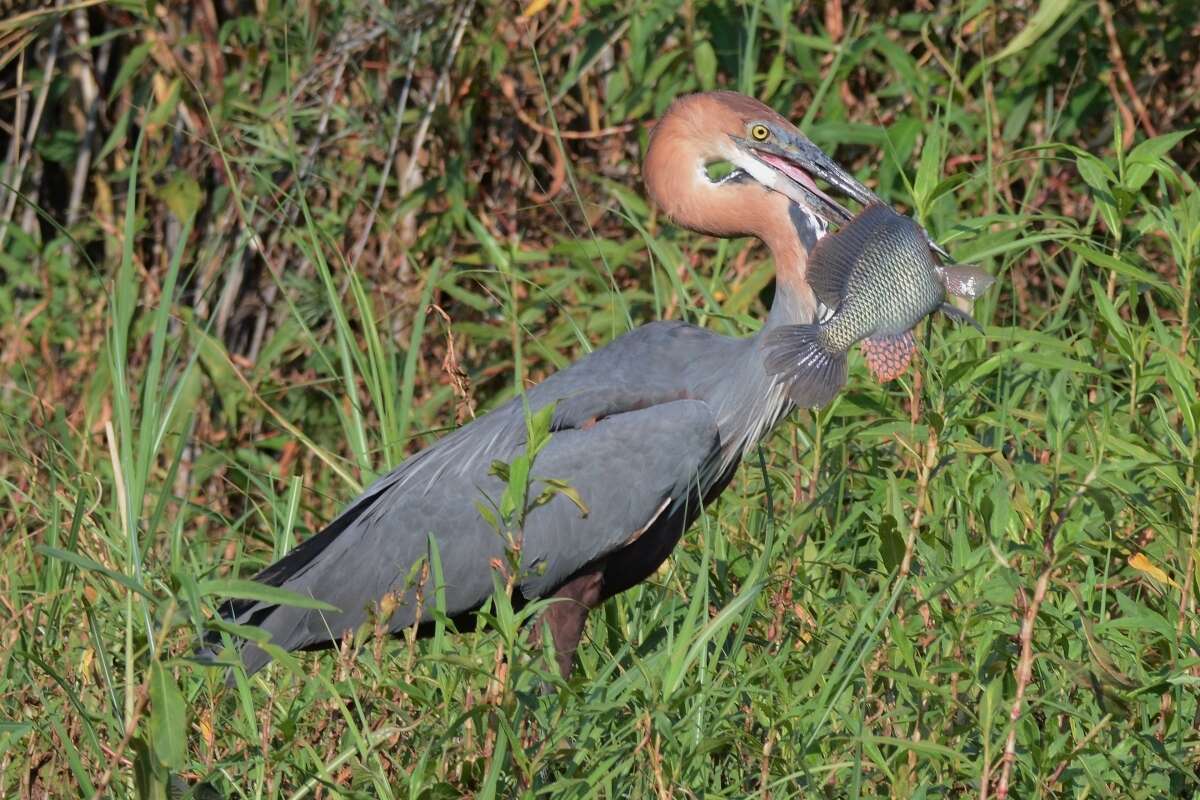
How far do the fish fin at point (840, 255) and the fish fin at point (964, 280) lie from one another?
138mm

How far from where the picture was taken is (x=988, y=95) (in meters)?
4.63

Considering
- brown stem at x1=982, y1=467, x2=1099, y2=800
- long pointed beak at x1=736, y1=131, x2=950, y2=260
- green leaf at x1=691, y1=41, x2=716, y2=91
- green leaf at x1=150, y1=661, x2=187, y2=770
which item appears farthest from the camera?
green leaf at x1=691, y1=41, x2=716, y2=91

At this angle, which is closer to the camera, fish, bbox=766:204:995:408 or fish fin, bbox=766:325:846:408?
fish, bbox=766:204:995:408

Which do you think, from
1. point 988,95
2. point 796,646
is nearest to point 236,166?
point 988,95

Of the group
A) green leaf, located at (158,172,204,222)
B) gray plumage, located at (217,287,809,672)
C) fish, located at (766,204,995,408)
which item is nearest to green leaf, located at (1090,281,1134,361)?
fish, located at (766,204,995,408)

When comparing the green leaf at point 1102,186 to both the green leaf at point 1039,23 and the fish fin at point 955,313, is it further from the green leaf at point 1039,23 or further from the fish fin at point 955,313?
the green leaf at point 1039,23

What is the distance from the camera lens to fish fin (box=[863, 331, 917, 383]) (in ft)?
8.72

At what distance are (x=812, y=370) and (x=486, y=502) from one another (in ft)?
2.80

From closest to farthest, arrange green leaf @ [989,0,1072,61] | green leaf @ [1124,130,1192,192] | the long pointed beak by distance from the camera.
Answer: green leaf @ [1124,130,1192,192] → the long pointed beak → green leaf @ [989,0,1072,61]

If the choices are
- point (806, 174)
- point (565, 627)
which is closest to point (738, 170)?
point (806, 174)

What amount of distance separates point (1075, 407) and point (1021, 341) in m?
0.52

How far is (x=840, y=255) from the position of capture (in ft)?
9.18

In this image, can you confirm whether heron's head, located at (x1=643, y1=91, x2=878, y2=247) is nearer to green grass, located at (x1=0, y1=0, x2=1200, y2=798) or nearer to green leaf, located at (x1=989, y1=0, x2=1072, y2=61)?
green grass, located at (x1=0, y1=0, x2=1200, y2=798)

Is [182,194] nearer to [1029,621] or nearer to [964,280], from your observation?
[964,280]
